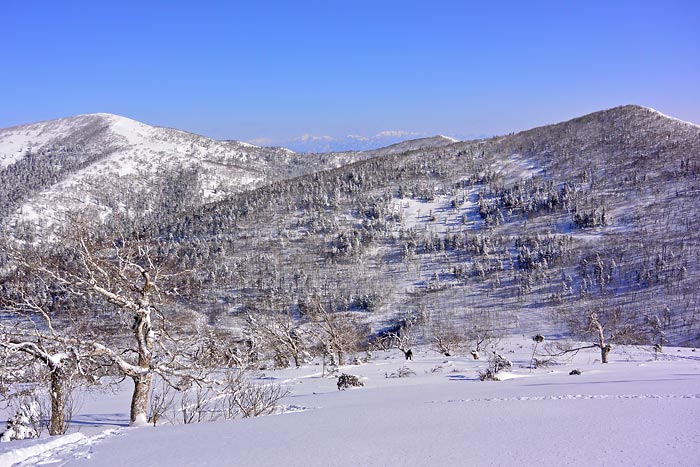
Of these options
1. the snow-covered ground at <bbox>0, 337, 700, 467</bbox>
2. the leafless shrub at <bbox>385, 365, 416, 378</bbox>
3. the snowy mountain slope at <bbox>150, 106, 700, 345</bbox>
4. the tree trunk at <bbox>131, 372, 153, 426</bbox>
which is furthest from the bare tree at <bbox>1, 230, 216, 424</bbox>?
the snowy mountain slope at <bbox>150, 106, 700, 345</bbox>

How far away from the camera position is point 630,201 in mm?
98188

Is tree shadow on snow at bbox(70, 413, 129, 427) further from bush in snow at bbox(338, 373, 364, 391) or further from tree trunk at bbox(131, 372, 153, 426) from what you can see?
bush in snow at bbox(338, 373, 364, 391)

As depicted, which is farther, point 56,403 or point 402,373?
point 402,373

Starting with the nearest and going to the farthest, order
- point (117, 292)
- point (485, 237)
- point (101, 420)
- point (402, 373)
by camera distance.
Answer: point (117, 292)
point (101, 420)
point (402, 373)
point (485, 237)

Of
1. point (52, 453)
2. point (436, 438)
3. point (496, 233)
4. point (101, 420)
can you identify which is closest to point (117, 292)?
point (101, 420)

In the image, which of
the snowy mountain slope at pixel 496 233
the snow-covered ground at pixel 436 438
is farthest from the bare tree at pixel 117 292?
the snowy mountain slope at pixel 496 233

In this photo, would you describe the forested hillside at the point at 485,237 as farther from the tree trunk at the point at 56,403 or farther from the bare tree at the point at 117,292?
the tree trunk at the point at 56,403

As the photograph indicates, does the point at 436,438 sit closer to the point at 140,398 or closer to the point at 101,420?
the point at 140,398

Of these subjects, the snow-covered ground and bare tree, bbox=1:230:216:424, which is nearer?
the snow-covered ground

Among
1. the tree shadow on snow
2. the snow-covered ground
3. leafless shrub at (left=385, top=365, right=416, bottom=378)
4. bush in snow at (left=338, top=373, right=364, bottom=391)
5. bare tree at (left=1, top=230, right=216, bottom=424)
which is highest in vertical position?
bare tree at (left=1, top=230, right=216, bottom=424)

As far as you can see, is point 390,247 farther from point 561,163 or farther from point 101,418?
point 101,418

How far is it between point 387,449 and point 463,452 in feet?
2.76

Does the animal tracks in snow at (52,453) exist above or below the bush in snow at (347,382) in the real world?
above

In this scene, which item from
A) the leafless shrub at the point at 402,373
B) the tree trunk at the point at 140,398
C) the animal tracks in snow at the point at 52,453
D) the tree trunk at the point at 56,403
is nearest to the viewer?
the animal tracks in snow at the point at 52,453
